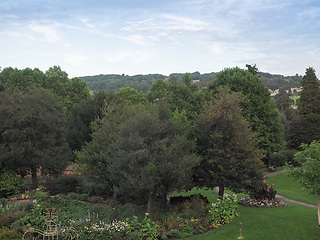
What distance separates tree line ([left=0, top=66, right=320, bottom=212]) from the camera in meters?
16.6

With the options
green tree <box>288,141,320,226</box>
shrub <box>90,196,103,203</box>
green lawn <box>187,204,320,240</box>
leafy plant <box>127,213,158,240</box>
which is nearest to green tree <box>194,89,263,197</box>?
green lawn <box>187,204,320,240</box>

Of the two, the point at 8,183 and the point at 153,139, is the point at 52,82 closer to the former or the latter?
the point at 8,183

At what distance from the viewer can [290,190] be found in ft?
91.8

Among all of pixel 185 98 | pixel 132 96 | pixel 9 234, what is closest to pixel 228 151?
pixel 9 234

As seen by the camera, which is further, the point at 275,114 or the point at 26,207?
the point at 275,114

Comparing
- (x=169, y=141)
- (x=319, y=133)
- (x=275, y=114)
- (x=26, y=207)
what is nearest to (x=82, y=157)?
(x=26, y=207)

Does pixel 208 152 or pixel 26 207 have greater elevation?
pixel 208 152

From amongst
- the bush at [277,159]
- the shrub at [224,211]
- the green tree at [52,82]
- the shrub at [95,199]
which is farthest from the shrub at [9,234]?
the bush at [277,159]

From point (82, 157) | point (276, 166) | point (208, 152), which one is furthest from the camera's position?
point (276, 166)

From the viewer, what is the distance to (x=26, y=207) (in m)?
17.8

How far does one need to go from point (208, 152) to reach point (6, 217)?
12.9 meters

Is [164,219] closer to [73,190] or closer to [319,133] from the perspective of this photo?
[73,190]

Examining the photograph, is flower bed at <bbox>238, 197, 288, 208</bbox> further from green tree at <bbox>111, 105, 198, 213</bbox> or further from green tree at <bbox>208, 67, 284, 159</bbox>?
green tree at <bbox>208, 67, 284, 159</bbox>

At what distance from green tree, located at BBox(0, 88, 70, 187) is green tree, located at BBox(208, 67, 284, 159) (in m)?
18.5
